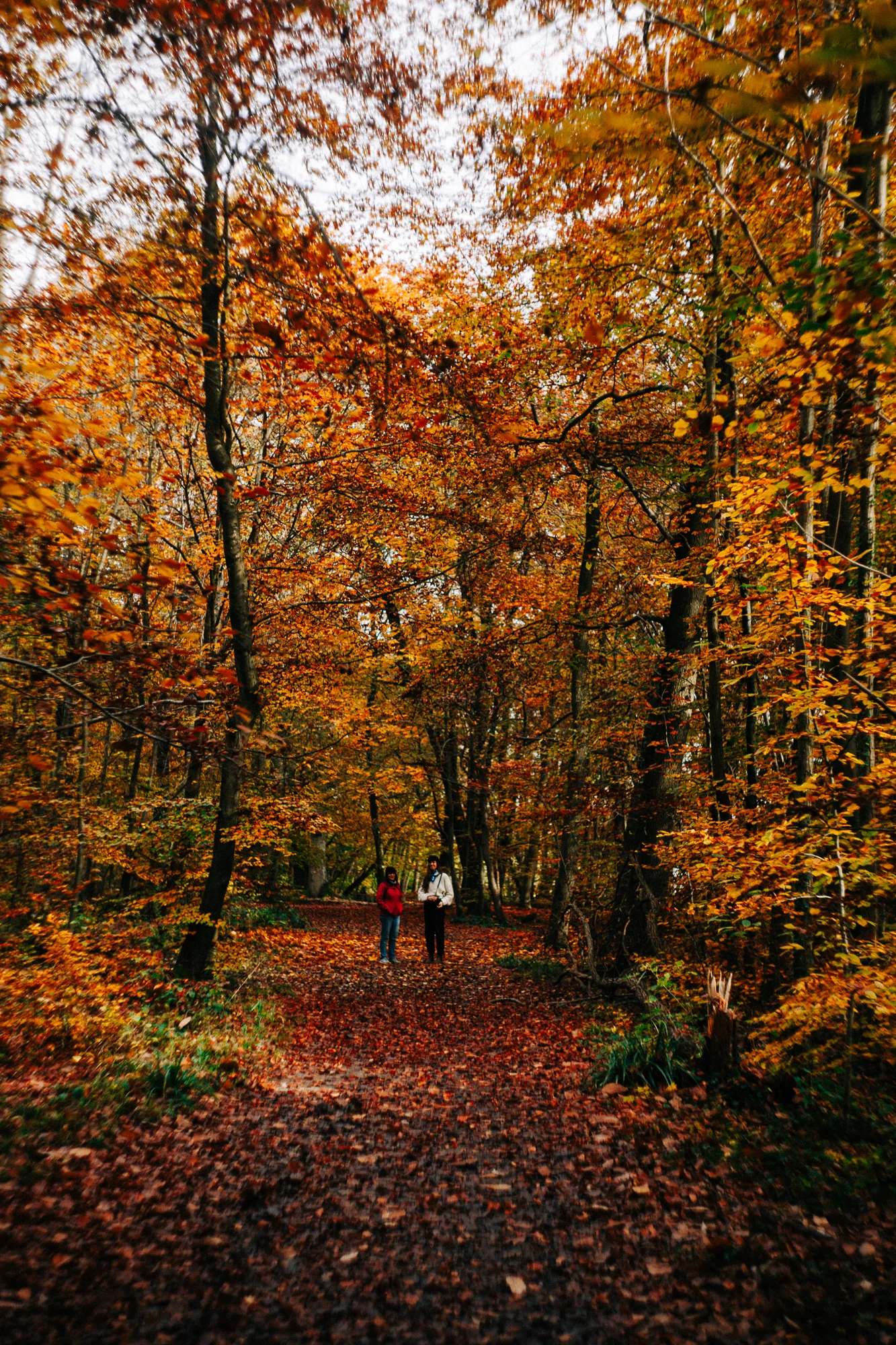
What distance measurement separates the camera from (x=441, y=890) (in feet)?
37.4

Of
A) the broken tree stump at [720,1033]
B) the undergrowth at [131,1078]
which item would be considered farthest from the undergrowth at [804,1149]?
the undergrowth at [131,1078]

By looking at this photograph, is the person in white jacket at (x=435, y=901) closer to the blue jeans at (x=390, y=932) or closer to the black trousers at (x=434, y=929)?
the black trousers at (x=434, y=929)

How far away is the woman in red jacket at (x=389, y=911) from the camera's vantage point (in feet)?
37.2

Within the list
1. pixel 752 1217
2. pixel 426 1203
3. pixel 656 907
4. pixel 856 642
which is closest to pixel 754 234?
pixel 856 642

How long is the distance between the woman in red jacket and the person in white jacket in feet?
1.36

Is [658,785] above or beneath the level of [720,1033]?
above

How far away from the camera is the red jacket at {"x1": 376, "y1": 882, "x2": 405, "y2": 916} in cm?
1134

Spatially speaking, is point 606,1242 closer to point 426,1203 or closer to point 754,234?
point 426,1203

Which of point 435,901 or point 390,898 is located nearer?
point 390,898

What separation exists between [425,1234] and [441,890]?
777 cm

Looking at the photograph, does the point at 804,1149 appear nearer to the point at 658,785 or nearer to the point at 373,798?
the point at 658,785

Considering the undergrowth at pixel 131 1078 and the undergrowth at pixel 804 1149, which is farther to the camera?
the undergrowth at pixel 131 1078

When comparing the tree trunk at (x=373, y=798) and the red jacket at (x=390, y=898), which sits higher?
the tree trunk at (x=373, y=798)

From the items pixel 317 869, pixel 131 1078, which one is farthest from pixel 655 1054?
pixel 317 869
